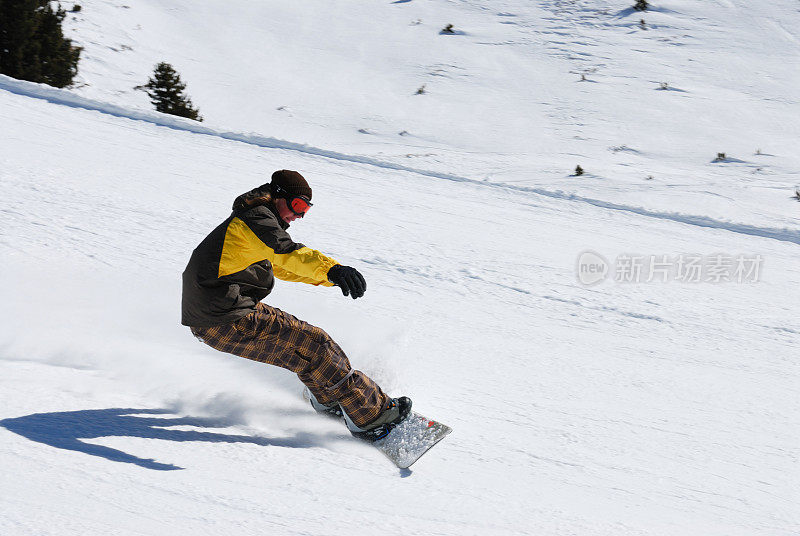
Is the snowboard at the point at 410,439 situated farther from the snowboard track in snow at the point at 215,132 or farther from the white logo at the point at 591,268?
the snowboard track in snow at the point at 215,132

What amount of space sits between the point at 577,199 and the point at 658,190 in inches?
51.7

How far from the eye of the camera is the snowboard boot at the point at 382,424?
11.3 feet

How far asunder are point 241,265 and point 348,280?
51cm

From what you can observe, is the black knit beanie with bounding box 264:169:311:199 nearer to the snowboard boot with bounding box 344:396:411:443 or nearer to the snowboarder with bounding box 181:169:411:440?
the snowboarder with bounding box 181:169:411:440

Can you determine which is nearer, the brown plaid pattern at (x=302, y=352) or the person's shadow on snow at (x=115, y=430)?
the person's shadow on snow at (x=115, y=430)

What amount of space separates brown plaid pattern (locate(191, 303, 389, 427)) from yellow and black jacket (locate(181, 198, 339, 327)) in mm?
76

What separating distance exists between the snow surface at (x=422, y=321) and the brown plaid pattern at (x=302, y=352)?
0.79ft

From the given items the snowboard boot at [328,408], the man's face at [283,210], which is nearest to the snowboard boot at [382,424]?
the snowboard boot at [328,408]

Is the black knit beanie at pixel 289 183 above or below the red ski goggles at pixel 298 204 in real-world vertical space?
above

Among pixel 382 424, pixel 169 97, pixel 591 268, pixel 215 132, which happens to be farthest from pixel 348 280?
pixel 169 97

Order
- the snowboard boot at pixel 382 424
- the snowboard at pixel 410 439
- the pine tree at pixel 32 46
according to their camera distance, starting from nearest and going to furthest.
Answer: the snowboard at pixel 410 439, the snowboard boot at pixel 382 424, the pine tree at pixel 32 46

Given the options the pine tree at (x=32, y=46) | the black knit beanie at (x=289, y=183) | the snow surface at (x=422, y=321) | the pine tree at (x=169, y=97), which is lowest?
the snow surface at (x=422, y=321)

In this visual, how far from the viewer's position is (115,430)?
10.4 ft

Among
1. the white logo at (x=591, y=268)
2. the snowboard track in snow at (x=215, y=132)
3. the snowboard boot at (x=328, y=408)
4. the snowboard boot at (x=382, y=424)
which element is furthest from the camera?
the snowboard track in snow at (x=215, y=132)
